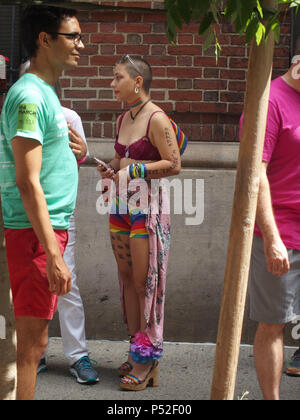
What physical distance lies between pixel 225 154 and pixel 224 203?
37 centimetres

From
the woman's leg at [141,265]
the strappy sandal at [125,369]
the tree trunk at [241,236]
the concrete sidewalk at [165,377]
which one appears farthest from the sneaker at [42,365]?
the tree trunk at [241,236]

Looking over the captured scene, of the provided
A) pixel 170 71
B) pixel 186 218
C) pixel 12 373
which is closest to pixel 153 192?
pixel 186 218

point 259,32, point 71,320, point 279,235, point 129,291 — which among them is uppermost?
point 259,32

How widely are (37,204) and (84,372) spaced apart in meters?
2.00

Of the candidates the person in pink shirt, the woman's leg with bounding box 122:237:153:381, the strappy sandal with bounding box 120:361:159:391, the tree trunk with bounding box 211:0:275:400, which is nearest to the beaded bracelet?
the woman's leg with bounding box 122:237:153:381

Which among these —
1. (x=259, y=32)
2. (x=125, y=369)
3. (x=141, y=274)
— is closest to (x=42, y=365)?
(x=125, y=369)

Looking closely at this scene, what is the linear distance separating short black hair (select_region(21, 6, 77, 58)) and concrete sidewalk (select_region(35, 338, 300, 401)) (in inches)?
83.4

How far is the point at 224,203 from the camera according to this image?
5758 millimetres

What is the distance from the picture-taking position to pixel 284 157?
12.1ft

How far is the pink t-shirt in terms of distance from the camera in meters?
3.64

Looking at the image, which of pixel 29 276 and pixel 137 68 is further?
pixel 137 68

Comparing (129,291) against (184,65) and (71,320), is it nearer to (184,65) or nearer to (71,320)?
(71,320)

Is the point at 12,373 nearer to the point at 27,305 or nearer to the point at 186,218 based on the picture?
the point at 27,305

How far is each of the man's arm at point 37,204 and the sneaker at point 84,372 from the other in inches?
69.6
